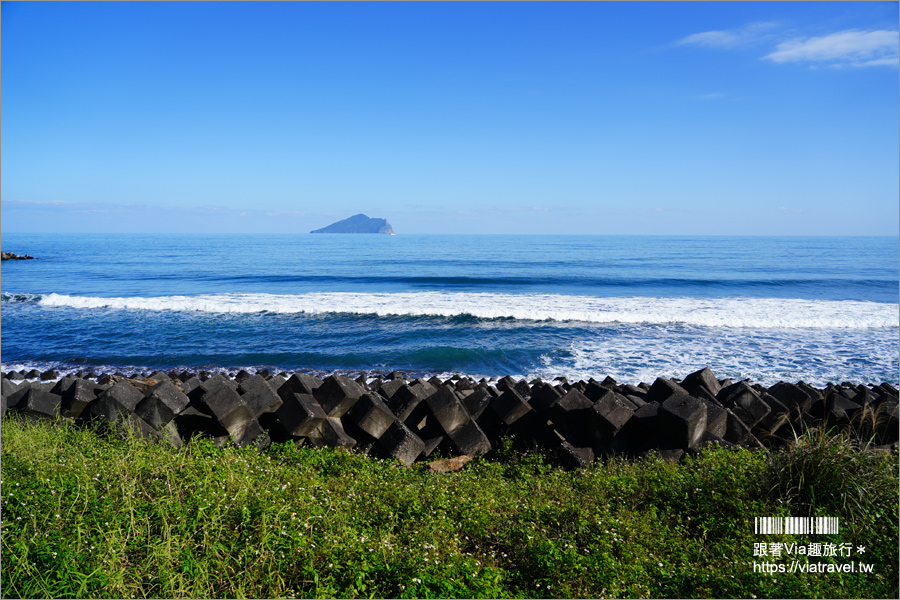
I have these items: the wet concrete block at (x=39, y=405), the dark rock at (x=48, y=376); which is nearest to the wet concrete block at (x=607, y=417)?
the wet concrete block at (x=39, y=405)

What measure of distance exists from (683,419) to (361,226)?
193 metres

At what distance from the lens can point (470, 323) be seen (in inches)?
729

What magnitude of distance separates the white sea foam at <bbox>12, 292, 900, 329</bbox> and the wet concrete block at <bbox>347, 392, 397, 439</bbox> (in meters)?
14.2

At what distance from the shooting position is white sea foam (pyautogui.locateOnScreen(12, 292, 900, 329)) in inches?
731

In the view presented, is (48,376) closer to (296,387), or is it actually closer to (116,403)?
(116,403)

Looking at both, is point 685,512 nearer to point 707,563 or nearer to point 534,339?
point 707,563

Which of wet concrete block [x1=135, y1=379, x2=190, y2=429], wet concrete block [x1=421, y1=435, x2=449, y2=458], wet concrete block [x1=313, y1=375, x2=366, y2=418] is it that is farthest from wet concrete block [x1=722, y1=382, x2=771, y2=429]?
wet concrete block [x1=135, y1=379, x2=190, y2=429]

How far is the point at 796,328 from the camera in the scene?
17.0 meters

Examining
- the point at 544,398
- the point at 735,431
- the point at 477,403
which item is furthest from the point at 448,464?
the point at 735,431

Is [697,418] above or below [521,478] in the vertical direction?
above

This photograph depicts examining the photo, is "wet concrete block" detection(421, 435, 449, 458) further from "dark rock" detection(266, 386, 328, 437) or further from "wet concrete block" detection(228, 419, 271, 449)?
"wet concrete block" detection(228, 419, 271, 449)

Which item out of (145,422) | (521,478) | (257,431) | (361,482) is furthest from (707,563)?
(145,422)

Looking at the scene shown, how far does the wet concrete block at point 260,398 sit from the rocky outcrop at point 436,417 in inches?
0.4

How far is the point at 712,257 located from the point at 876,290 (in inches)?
850
